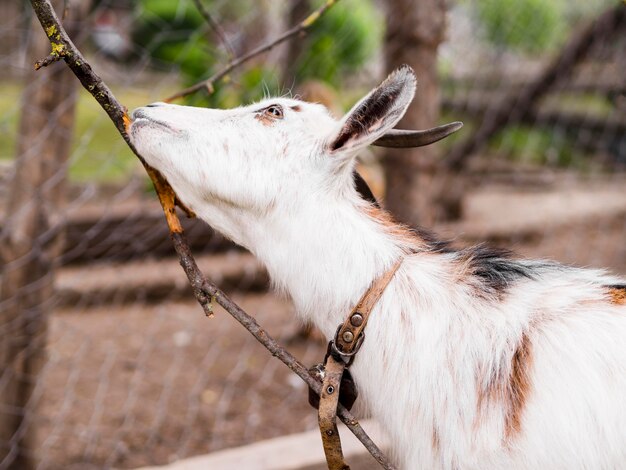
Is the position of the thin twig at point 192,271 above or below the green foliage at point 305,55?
below

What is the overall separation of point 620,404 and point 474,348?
0.29m

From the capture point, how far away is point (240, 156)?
1.64 meters

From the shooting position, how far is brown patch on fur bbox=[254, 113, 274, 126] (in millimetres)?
1702

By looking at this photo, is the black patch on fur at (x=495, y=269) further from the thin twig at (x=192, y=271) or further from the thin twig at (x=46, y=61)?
the thin twig at (x=46, y=61)

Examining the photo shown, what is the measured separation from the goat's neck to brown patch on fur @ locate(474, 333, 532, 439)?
31 cm

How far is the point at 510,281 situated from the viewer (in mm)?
1665

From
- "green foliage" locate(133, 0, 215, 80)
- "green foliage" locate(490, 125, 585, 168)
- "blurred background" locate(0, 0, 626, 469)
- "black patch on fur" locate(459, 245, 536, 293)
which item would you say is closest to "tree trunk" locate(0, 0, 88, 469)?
"blurred background" locate(0, 0, 626, 469)

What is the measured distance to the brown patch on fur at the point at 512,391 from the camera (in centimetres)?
150

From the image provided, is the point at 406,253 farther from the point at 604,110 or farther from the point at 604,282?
the point at 604,110

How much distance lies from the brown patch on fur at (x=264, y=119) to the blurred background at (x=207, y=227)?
0.84 ft

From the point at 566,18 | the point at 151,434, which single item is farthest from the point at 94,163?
the point at 566,18

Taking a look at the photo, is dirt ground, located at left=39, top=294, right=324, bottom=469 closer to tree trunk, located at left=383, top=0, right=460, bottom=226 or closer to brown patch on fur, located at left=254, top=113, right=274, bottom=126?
tree trunk, located at left=383, top=0, right=460, bottom=226

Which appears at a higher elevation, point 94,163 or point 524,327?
point 524,327

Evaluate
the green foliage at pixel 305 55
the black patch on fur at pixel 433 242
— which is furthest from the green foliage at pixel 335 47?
the black patch on fur at pixel 433 242
